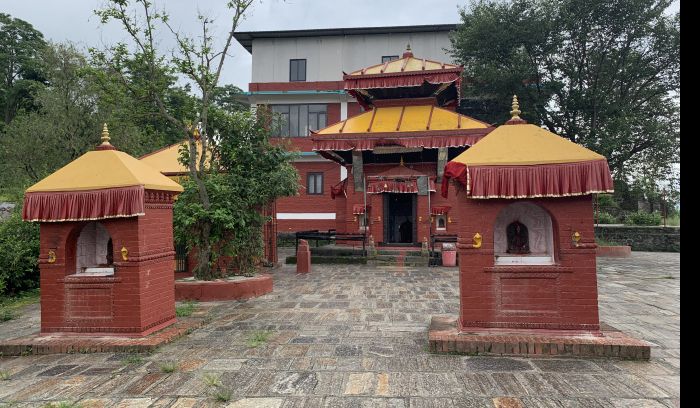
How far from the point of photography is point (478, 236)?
595 cm

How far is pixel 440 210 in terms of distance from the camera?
1720 centimetres

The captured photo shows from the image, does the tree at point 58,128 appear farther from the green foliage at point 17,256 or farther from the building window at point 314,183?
the building window at point 314,183

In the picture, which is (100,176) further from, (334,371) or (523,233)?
(523,233)

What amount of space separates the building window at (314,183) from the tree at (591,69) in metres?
10.7

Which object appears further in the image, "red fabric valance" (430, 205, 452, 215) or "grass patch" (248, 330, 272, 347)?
"red fabric valance" (430, 205, 452, 215)

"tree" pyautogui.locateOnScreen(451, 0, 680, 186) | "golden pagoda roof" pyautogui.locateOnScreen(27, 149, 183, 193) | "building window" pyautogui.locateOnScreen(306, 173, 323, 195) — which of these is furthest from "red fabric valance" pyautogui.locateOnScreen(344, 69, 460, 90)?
"golden pagoda roof" pyautogui.locateOnScreen(27, 149, 183, 193)

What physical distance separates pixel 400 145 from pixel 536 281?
1156cm

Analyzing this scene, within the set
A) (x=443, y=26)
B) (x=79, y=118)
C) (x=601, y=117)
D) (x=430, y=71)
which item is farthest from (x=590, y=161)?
(x=443, y=26)

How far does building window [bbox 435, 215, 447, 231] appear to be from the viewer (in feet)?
57.3

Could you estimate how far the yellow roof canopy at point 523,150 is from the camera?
5.74m

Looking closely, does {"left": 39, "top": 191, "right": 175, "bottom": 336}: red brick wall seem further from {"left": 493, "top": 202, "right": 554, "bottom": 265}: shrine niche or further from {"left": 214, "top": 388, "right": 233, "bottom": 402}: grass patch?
{"left": 493, "top": 202, "right": 554, "bottom": 265}: shrine niche

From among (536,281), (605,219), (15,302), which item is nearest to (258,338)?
(536,281)

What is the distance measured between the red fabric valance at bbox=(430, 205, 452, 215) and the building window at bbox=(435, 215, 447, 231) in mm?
275

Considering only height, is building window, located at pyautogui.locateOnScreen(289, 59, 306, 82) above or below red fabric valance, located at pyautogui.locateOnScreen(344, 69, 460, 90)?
above
